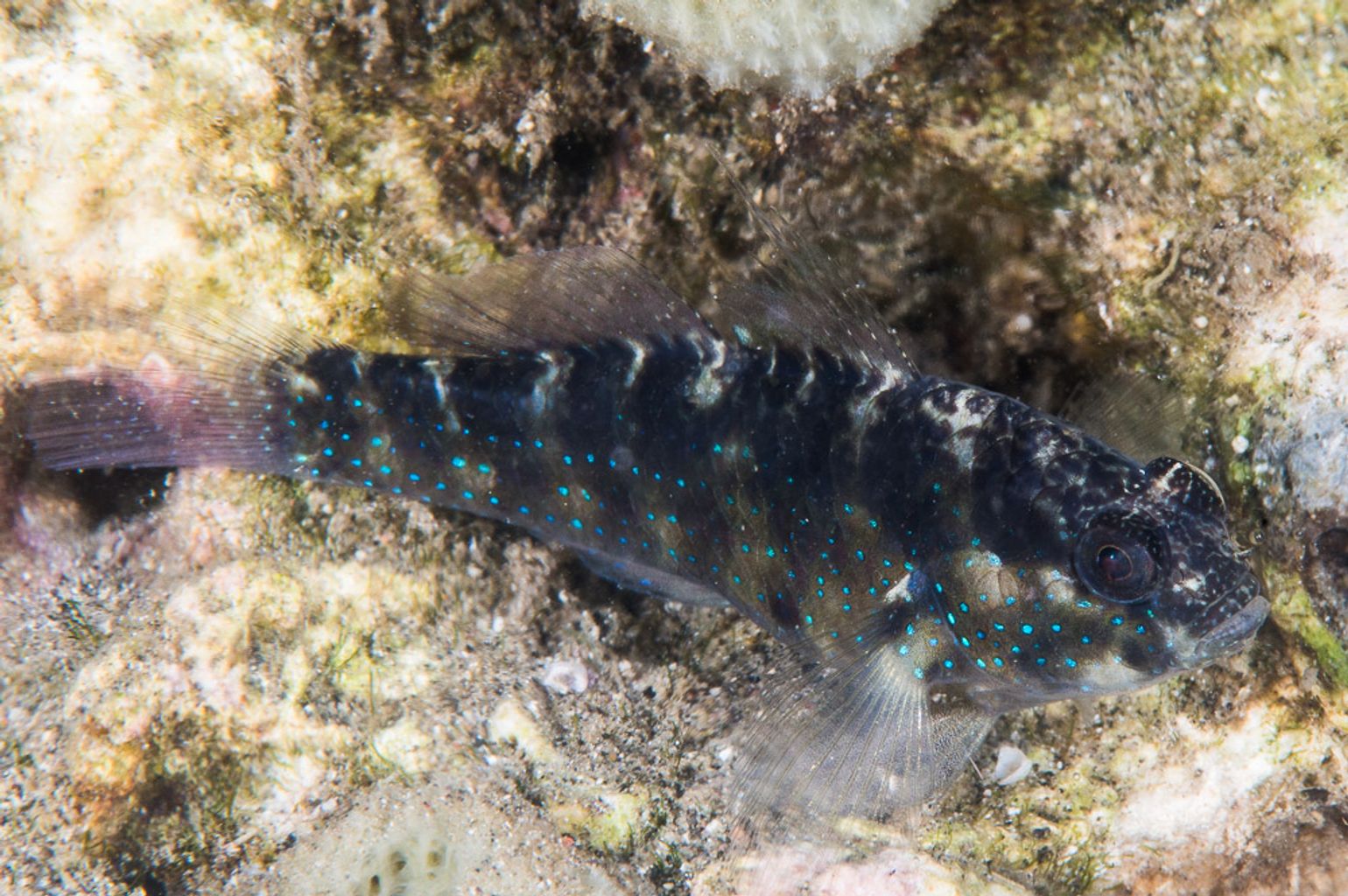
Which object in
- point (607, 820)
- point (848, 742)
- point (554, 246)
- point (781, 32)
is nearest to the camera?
point (848, 742)

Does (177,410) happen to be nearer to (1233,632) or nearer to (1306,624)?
(1233,632)

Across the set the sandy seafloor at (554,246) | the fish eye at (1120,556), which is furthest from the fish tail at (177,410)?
the fish eye at (1120,556)

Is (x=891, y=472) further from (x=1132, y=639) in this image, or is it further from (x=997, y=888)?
(x=997, y=888)

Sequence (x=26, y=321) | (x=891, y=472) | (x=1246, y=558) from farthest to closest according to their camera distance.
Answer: (x=26, y=321), (x=1246, y=558), (x=891, y=472)

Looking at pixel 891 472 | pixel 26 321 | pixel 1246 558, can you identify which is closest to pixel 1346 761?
pixel 1246 558

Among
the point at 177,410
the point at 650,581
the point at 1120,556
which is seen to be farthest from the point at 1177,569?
the point at 177,410

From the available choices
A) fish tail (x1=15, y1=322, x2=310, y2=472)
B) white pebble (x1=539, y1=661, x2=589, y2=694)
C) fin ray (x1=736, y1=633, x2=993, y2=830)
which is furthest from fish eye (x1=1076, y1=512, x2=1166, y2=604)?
fish tail (x1=15, y1=322, x2=310, y2=472)

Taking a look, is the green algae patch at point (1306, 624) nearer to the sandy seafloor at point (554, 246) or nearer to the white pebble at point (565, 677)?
the sandy seafloor at point (554, 246)
